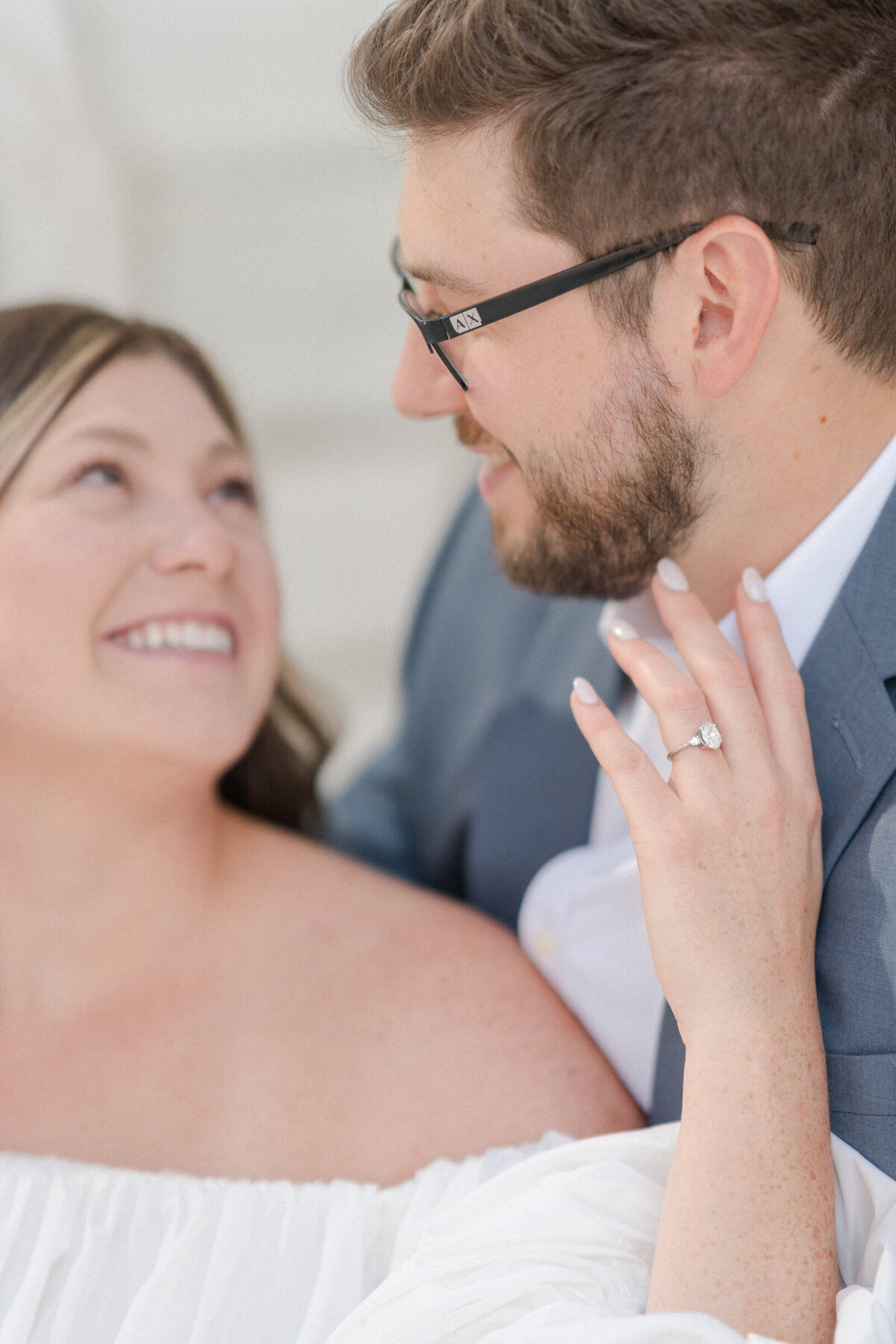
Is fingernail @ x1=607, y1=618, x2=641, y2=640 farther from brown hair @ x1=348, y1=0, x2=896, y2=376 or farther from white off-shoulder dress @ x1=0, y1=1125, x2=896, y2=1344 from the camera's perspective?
white off-shoulder dress @ x1=0, y1=1125, x2=896, y2=1344

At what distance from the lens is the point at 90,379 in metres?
1.90

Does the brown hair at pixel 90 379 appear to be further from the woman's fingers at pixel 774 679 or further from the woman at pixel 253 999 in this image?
the woman's fingers at pixel 774 679

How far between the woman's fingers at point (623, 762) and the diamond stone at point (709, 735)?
72mm

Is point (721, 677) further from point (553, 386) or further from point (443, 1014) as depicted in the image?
point (443, 1014)

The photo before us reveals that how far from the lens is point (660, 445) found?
5.20 feet

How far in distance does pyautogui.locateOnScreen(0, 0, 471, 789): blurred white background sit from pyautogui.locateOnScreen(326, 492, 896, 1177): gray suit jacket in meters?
0.34

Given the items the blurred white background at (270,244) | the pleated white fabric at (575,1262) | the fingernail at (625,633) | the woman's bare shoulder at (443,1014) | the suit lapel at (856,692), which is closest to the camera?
the pleated white fabric at (575,1262)

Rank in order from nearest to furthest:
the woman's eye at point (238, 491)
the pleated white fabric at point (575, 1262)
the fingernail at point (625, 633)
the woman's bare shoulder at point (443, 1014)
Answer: the pleated white fabric at point (575, 1262) → the fingernail at point (625, 633) → the woman's bare shoulder at point (443, 1014) → the woman's eye at point (238, 491)

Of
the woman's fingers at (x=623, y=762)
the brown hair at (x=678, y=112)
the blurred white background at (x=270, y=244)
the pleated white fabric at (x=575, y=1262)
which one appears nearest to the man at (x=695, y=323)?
the brown hair at (x=678, y=112)

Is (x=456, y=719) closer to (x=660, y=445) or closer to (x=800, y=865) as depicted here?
(x=660, y=445)

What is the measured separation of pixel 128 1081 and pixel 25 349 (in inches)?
47.5

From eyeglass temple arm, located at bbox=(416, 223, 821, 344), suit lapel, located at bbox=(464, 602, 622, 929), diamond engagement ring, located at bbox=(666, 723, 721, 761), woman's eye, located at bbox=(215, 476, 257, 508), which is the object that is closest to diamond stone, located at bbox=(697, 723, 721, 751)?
diamond engagement ring, located at bbox=(666, 723, 721, 761)

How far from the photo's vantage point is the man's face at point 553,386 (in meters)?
1.53

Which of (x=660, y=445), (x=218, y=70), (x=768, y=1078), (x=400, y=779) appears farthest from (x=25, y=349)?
(x=218, y=70)
